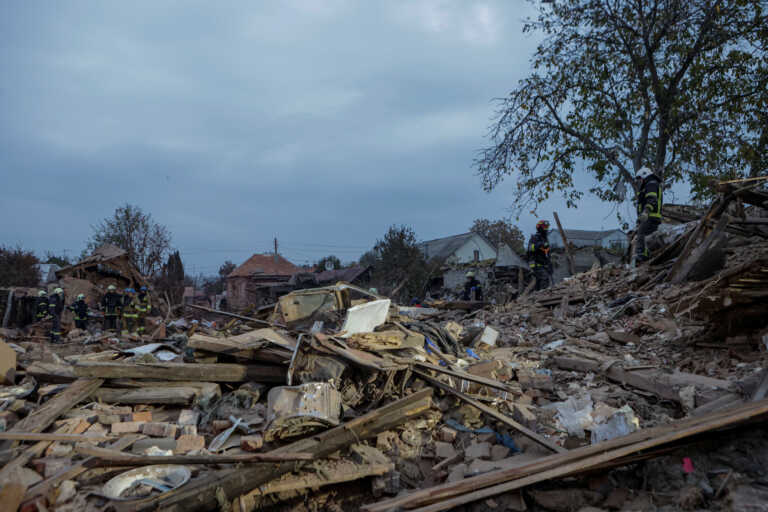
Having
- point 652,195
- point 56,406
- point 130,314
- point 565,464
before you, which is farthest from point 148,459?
point 130,314

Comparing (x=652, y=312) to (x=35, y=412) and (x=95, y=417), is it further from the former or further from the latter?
(x=35, y=412)

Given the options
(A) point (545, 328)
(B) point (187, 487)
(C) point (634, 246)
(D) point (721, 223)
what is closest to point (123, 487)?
(B) point (187, 487)

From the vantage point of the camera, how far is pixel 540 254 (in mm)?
11664

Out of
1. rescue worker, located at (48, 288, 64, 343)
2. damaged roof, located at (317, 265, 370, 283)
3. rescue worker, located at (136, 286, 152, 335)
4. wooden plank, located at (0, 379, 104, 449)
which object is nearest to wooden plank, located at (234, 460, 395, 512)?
wooden plank, located at (0, 379, 104, 449)

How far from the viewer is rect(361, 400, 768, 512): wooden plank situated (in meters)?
2.54

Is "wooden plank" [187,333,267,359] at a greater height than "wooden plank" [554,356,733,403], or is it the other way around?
"wooden plank" [187,333,267,359]

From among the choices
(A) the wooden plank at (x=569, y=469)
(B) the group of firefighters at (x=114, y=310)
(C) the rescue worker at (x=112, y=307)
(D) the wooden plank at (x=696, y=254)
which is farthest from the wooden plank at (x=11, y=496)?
(C) the rescue worker at (x=112, y=307)

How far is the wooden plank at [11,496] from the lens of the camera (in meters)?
2.65

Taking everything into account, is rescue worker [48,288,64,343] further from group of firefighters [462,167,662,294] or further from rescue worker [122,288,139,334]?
group of firefighters [462,167,662,294]

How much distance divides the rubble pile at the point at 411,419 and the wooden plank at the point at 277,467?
0.01 metres

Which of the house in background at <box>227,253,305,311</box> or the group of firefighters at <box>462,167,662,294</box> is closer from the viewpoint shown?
the group of firefighters at <box>462,167,662,294</box>

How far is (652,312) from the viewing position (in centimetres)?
688

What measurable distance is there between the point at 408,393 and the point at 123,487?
2.72m

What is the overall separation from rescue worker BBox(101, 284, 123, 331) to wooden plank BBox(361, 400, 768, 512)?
1576cm
